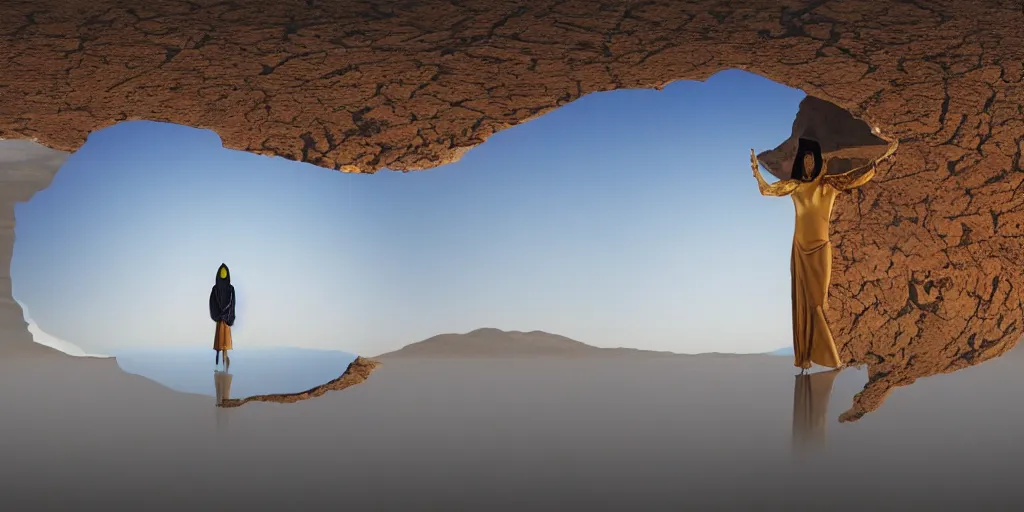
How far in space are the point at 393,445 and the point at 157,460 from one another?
51.6 inches

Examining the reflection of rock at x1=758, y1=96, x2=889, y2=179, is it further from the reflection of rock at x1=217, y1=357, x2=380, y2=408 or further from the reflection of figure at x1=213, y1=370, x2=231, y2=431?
the reflection of figure at x1=213, y1=370, x2=231, y2=431

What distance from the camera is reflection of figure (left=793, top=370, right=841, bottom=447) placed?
4.54 m

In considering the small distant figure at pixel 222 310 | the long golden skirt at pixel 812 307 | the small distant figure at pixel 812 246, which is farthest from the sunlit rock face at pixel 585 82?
the small distant figure at pixel 222 310

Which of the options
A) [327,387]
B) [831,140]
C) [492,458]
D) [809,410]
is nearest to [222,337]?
[327,387]

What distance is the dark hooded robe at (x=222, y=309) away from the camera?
20.8ft

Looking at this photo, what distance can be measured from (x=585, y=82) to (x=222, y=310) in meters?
3.52

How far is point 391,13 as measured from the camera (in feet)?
13.2

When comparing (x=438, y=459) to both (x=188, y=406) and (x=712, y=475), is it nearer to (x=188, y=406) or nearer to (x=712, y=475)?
(x=712, y=475)

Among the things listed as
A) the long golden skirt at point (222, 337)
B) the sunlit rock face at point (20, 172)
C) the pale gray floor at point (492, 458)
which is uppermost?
the sunlit rock face at point (20, 172)

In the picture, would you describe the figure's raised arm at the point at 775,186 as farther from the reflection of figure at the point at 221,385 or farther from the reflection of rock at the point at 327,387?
the reflection of figure at the point at 221,385

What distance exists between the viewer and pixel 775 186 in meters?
4.62

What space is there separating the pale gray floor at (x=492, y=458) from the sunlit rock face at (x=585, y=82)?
96 centimetres

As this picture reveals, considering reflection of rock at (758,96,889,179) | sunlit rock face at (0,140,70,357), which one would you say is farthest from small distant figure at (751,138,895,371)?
sunlit rock face at (0,140,70,357)

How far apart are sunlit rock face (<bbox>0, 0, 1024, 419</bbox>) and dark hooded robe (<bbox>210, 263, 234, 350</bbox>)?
5.66ft
